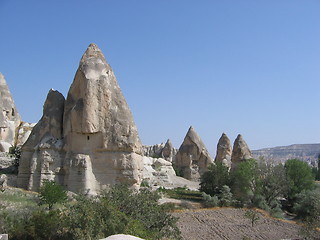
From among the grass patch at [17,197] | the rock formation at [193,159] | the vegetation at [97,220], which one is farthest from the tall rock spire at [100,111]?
the rock formation at [193,159]

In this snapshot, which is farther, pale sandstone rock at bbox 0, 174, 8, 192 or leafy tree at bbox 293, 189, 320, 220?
leafy tree at bbox 293, 189, 320, 220

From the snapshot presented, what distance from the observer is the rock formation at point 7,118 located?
1211 inches

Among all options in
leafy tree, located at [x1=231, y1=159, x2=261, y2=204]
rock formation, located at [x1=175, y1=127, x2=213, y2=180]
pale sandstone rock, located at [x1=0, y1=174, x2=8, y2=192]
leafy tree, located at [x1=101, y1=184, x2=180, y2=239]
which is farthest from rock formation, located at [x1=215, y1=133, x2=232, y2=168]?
leafy tree, located at [x1=101, y1=184, x2=180, y2=239]

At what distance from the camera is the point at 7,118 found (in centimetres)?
3244

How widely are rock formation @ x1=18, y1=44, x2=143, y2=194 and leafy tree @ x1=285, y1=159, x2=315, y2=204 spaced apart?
40.0 ft

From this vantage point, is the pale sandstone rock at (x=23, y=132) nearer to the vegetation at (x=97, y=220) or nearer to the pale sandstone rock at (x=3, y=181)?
the pale sandstone rock at (x=3, y=181)

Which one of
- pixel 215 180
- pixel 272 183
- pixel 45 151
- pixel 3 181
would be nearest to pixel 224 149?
pixel 215 180

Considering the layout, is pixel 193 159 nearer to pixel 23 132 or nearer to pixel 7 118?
pixel 23 132

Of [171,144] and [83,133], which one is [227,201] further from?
[171,144]

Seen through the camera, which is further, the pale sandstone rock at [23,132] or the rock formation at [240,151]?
the rock formation at [240,151]

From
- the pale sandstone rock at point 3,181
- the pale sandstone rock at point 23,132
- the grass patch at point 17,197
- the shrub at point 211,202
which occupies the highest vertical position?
the pale sandstone rock at point 23,132

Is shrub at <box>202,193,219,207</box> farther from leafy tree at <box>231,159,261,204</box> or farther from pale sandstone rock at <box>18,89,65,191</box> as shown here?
pale sandstone rock at <box>18,89,65,191</box>

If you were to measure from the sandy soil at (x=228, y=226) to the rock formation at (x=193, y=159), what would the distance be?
51.8ft

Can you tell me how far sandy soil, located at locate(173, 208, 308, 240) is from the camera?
51.1ft
